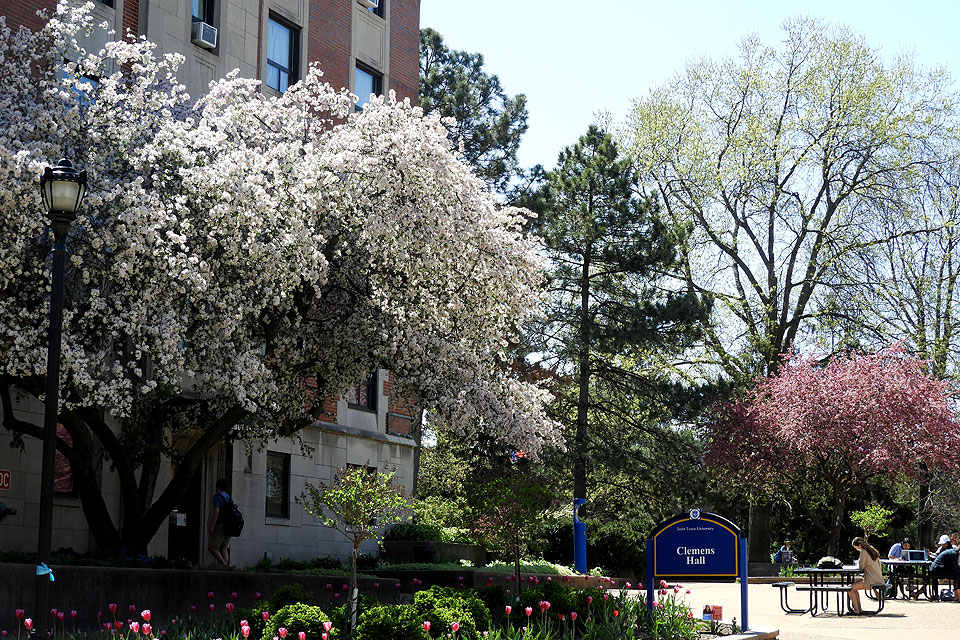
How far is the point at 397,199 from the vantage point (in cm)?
1805

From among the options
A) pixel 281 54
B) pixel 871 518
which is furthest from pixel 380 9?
pixel 871 518

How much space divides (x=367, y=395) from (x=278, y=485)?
4.07 meters

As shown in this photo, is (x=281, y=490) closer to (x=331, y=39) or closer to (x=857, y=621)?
(x=331, y=39)

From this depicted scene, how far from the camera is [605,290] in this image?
36438mm

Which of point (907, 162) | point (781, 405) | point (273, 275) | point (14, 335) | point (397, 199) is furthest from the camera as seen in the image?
point (907, 162)

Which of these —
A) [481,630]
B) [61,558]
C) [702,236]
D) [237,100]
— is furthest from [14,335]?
[702,236]

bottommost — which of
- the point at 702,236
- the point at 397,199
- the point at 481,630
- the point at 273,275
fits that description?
the point at 481,630

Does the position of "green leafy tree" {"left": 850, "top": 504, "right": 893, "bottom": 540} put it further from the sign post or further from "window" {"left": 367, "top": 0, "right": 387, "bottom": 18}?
the sign post

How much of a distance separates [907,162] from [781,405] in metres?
11.8

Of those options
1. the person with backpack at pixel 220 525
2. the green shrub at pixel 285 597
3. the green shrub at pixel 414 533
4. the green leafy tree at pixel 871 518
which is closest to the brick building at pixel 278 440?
the green shrub at pixel 414 533

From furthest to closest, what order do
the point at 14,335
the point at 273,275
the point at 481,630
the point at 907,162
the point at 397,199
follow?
the point at 907,162 < the point at 397,199 < the point at 273,275 < the point at 14,335 < the point at 481,630

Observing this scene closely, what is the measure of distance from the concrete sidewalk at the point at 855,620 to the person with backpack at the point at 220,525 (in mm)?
8226

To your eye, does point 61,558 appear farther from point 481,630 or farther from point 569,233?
point 569,233

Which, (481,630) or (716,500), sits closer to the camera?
(481,630)
